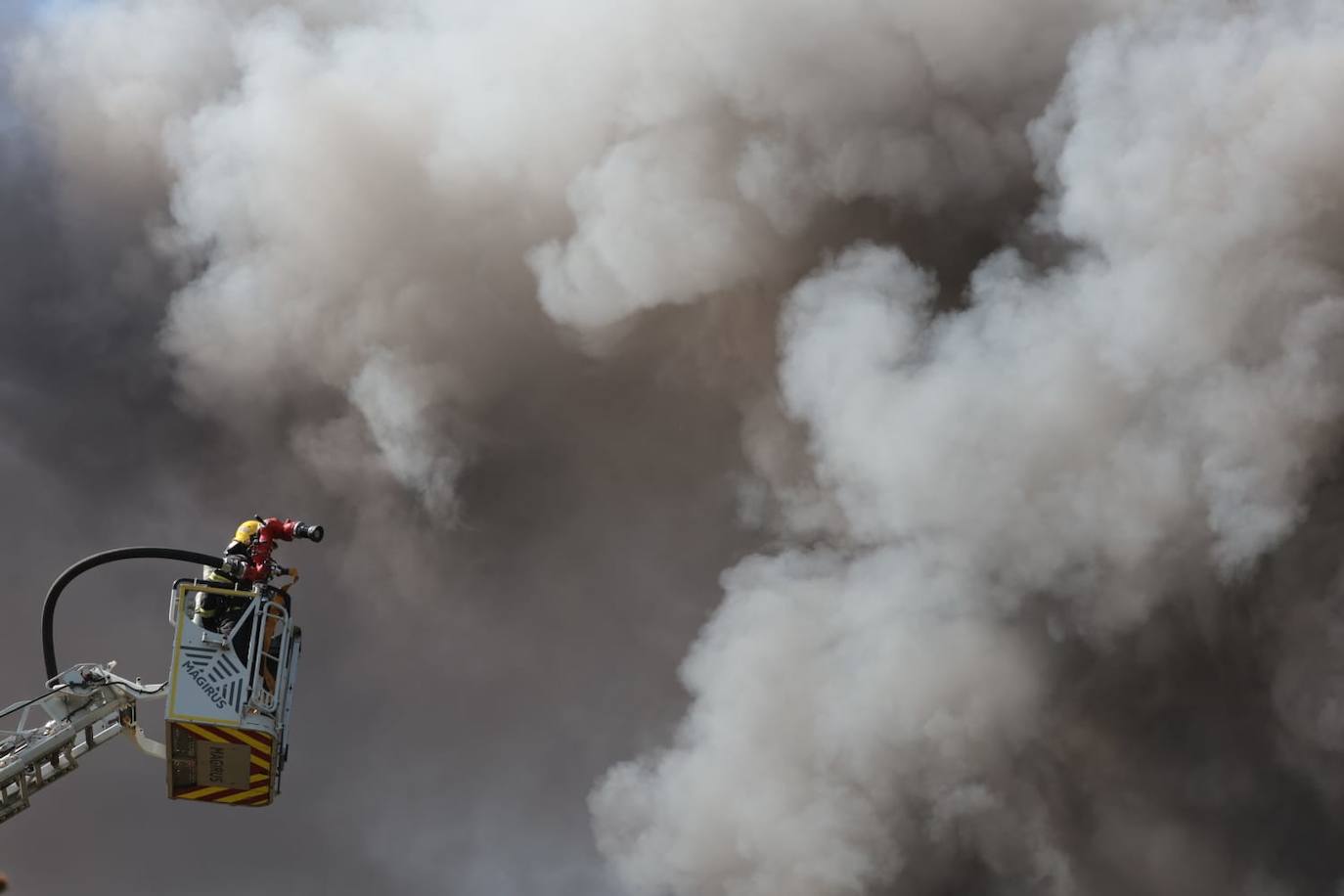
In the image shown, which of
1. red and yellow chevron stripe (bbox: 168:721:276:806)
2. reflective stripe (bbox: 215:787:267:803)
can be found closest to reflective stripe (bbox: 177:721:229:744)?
red and yellow chevron stripe (bbox: 168:721:276:806)

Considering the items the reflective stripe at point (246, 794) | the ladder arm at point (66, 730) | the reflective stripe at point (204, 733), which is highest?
the ladder arm at point (66, 730)

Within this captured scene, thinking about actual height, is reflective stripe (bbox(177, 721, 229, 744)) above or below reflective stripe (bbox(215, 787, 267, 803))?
above

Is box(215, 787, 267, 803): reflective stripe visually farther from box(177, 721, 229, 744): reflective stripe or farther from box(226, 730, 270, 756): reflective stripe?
box(177, 721, 229, 744): reflective stripe

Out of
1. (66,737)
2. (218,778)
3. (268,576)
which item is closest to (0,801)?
(66,737)

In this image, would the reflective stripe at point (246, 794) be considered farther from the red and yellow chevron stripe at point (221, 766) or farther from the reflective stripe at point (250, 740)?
the reflective stripe at point (250, 740)

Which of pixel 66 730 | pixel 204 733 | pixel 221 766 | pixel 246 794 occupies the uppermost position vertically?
pixel 66 730

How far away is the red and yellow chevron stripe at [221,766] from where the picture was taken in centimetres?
903

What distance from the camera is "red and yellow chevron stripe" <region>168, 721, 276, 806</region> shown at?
903 cm

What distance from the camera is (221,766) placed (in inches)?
361

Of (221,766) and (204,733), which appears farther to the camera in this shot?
(221,766)

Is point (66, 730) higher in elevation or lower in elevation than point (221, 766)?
higher

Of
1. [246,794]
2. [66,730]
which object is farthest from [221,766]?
[66,730]

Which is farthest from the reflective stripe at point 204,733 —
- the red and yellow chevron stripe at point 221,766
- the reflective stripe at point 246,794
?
the reflective stripe at point 246,794

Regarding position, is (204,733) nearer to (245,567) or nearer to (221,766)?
(221,766)
